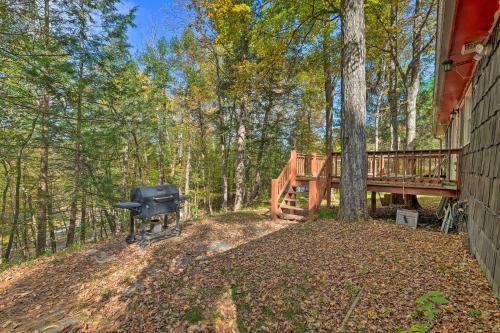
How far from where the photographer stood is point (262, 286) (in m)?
3.71

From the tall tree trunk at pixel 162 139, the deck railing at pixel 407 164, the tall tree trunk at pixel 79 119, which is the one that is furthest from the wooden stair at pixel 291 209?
the tall tree trunk at pixel 162 139

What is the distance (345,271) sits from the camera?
3887 millimetres

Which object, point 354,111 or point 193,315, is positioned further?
point 354,111

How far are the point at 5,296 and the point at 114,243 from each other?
2393 millimetres

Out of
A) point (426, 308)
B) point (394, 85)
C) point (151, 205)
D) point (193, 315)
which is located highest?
point (394, 85)

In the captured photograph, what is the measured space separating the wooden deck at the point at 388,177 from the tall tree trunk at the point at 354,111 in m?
0.60

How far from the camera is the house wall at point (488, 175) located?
298 centimetres

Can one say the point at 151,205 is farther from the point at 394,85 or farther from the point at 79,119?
the point at 394,85

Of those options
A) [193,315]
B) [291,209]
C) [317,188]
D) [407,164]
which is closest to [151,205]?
[193,315]

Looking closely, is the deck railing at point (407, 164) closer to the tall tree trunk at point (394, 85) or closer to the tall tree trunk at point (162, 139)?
the tall tree trunk at point (394, 85)

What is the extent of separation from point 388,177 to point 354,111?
2.25 metres

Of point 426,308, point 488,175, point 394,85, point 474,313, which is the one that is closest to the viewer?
point 474,313

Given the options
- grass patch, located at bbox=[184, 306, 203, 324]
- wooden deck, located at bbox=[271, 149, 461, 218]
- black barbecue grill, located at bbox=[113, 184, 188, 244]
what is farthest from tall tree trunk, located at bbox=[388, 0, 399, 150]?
grass patch, located at bbox=[184, 306, 203, 324]

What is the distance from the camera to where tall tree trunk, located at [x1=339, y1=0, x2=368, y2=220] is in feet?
21.2
